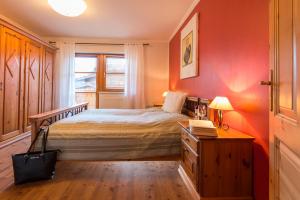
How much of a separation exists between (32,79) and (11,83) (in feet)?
2.18

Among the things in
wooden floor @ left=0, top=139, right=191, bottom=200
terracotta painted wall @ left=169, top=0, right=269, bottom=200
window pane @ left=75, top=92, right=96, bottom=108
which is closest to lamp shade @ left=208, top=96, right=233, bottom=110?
terracotta painted wall @ left=169, top=0, right=269, bottom=200

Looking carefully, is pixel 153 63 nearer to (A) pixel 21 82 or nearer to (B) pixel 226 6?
(A) pixel 21 82

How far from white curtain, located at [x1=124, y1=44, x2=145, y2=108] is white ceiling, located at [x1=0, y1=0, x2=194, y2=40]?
32 centimetres

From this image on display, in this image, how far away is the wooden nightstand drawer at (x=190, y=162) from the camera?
5.83 feet

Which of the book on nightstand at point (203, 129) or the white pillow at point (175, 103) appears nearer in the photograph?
the book on nightstand at point (203, 129)

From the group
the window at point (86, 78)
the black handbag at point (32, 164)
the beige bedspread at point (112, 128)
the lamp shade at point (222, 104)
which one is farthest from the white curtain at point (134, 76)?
the lamp shade at point (222, 104)

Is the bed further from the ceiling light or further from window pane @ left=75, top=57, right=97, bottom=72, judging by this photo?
window pane @ left=75, top=57, right=97, bottom=72

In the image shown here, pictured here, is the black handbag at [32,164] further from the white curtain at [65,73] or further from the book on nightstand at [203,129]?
the white curtain at [65,73]

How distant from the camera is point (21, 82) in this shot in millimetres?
3885

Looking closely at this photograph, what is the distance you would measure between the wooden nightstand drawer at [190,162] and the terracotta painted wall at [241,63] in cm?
46

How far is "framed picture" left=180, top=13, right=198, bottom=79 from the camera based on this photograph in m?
3.06

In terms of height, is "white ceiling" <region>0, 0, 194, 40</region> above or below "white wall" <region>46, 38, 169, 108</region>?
above

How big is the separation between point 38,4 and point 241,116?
11.1ft

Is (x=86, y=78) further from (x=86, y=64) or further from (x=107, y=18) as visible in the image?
(x=107, y=18)
